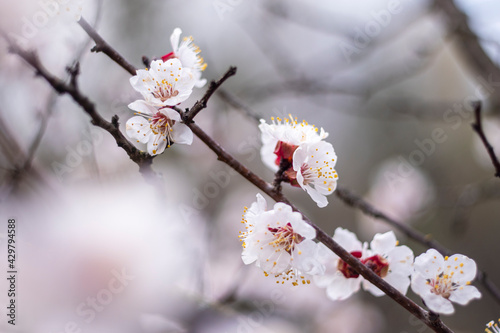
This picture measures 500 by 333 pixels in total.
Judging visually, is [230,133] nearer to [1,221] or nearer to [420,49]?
[420,49]

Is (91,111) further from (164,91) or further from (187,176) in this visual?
(187,176)

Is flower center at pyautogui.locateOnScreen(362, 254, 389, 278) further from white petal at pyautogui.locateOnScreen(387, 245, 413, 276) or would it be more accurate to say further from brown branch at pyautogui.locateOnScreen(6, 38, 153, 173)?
brown branch at pyautogui.locateOnScreen(6, 38, 153, 173)

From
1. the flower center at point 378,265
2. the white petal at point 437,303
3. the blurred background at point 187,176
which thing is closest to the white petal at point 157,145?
the blurred background at point 187,176

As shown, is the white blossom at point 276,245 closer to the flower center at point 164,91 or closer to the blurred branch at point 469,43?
the flower center at point 164,91

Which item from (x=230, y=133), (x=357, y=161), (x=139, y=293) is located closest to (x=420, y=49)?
(x=230, y=133)

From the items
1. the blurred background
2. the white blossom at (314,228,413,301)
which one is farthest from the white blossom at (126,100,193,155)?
the white blossom at (314,228,413,301)
